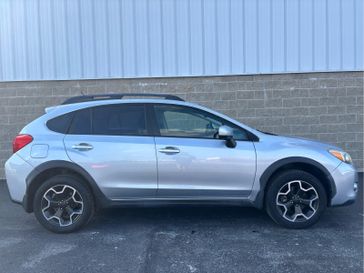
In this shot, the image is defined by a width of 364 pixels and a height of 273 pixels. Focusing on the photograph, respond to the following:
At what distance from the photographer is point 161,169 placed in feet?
18.0

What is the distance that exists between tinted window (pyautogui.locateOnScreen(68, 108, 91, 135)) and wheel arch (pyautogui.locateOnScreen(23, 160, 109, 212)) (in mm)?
409

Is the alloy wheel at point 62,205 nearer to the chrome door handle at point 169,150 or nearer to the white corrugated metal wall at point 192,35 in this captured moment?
the chrome door handle at point 169,150

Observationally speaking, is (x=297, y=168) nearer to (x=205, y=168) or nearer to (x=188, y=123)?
(x=205, y=168)

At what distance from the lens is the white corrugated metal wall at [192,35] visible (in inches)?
356

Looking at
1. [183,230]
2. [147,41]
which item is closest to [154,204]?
[183,230]

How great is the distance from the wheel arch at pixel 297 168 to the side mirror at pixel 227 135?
53 cm

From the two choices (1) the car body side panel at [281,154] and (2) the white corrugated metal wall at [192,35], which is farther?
(2) the white corrugated metal wall at [192,35]

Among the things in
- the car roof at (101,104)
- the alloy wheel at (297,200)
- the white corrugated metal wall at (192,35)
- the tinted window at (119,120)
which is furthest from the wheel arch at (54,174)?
the white corrugated metal wall at (192,35)

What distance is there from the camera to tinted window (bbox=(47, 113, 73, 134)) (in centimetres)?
561

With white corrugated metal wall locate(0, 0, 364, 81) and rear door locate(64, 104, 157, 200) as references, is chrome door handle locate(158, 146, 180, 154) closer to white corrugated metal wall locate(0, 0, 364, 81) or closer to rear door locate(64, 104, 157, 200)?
rear door locate(64, 104, 157, 200)

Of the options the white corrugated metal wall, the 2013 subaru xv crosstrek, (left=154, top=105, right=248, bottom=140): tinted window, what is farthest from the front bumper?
the white corrugated metal wall

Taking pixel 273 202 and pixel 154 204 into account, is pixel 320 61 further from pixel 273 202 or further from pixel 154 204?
pixel 154 204

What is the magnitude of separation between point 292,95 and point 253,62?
3.38 feet

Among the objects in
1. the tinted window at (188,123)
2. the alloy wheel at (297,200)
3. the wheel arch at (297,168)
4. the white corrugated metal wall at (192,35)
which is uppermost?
the white corrugated metal wall at (192,35)
